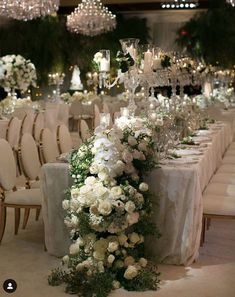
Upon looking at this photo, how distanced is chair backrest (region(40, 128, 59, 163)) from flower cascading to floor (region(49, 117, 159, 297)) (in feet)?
4.98

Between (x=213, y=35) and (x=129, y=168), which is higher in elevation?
(x=213, y=35)

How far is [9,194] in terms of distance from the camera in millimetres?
4516

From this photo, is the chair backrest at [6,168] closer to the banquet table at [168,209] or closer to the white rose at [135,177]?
the banquet table at [168,209]

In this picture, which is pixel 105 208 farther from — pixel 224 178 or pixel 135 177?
pixel 224 178

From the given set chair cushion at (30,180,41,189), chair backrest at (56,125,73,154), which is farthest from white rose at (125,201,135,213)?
chair backrest at (56,125,73,154)

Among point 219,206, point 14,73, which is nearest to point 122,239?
point 219,206

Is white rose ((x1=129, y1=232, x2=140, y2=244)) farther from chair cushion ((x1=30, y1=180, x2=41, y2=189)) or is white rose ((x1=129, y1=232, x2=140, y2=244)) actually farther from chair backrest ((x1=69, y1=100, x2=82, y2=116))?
chair backrest ((x1=69, y1=100, x2=82, y2=116))

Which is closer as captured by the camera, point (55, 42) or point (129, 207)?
point (129, 207)

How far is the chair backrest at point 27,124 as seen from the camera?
28.6 feet

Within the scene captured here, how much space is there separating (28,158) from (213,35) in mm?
12863

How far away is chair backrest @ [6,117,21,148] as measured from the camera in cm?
778

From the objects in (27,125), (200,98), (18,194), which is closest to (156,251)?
(18,194)

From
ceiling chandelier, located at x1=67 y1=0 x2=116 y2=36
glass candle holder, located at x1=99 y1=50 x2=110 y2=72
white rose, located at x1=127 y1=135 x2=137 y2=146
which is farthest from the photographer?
ceiling chandelier, located at x1=67 y1=0 x2=116 y2=36

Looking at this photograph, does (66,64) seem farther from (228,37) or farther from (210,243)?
(210,243)
